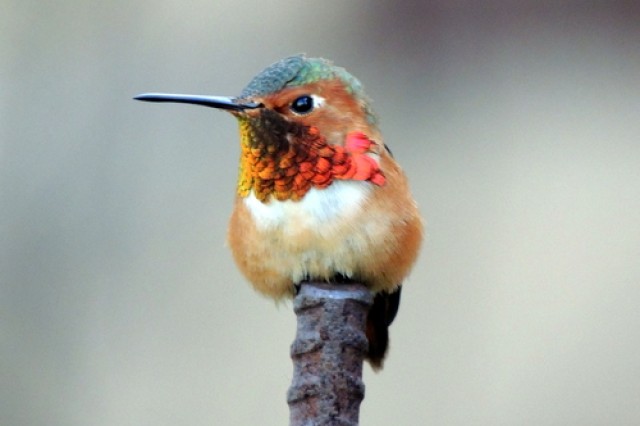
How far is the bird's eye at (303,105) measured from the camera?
111 centimetres

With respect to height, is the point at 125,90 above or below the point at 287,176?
above

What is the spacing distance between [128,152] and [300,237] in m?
1.85

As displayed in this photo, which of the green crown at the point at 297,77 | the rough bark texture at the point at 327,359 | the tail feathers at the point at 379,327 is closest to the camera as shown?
the rough bark texture at the point at 327,359

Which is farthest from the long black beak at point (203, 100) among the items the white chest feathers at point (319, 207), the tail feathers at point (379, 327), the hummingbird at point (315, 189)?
the tail feathers at point (379, 327)

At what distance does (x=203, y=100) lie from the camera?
0.97 m

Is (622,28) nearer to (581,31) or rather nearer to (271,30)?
(581,31)

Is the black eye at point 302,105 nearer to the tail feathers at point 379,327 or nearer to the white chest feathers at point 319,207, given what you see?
the white chest feathers at point 319,207

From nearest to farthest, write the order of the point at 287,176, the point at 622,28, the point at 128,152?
the point at 287,176, the point at 622,28, the point at 128,152

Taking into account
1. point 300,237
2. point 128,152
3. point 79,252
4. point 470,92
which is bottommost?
point 300,237

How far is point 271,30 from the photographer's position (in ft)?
9.52

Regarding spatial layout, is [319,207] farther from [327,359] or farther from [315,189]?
[327,359]

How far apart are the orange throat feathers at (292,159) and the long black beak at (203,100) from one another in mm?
17

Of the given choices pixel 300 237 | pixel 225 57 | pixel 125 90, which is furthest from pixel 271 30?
pixel 300 237

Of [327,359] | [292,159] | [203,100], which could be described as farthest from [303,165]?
[327,359]
